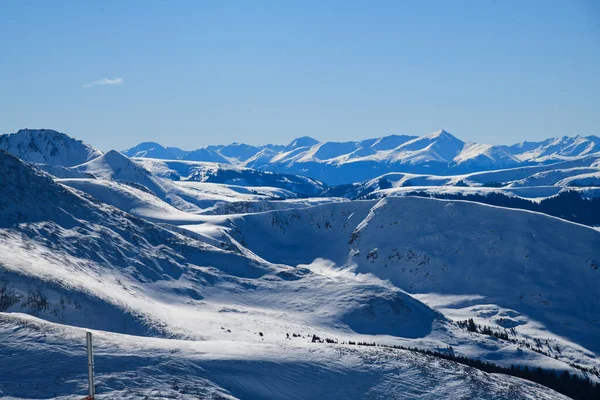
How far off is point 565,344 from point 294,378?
390 feet

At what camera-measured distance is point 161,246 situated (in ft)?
538

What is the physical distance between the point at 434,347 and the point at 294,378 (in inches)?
2784

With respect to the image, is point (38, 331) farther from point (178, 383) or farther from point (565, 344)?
point (565, 344)

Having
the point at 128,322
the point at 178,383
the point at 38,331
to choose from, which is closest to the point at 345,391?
the point at 178,383

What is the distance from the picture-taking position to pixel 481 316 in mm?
181750

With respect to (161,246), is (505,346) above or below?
below

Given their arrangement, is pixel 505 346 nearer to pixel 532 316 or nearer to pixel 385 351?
pixel 532 316

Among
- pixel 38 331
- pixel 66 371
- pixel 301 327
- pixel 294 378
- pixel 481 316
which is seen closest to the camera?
pixel 66 371

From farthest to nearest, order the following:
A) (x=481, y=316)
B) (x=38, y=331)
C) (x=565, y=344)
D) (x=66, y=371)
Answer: (x=481, y=316)
(x=565, y=344)
(x=38, y=331)
(x=66, y=371)

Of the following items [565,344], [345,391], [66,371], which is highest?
[66,371]

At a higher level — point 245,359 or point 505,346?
point 245,359

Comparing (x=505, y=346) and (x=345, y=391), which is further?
(x=505, y=346)

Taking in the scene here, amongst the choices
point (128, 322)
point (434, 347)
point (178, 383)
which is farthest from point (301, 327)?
point (178, 383)

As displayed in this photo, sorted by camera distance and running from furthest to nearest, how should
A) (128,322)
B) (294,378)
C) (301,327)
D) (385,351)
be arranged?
1. (301,327)
2. (128,322)
3. (385,351)
4. (294,378)
